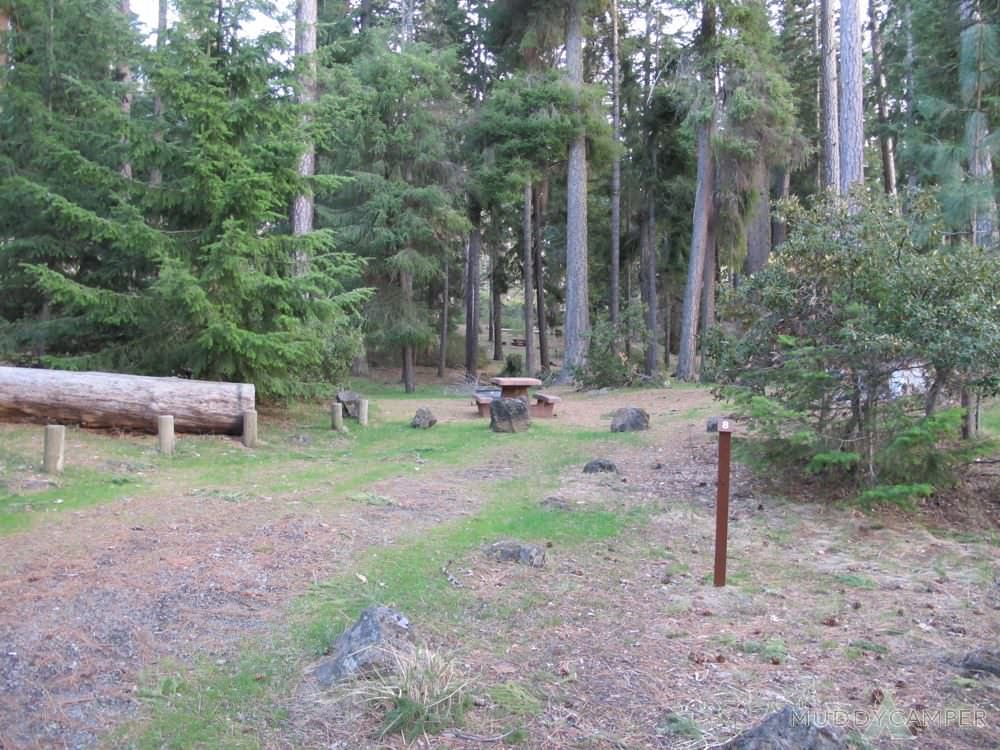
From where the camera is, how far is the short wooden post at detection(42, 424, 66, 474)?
8281 millimetres

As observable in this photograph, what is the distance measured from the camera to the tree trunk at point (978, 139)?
1209 centimetres

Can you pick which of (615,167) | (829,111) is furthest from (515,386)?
(615,167)

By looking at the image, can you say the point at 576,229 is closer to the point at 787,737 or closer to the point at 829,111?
the point at 829,111

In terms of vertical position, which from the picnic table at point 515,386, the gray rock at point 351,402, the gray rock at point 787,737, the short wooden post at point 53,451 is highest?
the picnic table at point 515,386

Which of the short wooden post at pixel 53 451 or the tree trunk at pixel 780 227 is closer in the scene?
the short wooden post at pixel 53 451

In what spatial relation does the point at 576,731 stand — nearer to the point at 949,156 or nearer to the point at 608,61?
the point at 949,156

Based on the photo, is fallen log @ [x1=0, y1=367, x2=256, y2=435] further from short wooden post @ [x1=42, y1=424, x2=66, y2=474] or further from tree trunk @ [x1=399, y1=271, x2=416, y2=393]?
tree trunk @ [x1=399, y1=271, x2=416, y2=393]

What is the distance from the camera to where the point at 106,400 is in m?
10.4

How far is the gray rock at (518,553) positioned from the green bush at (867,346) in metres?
2.88

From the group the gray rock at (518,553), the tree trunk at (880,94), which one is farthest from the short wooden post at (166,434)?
the tree trunk at (880,94)

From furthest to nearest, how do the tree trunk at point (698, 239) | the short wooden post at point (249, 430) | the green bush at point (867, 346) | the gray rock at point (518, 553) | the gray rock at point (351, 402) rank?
the tree trunk at point (698, 239)
the gray rock at point (351, 402)
the short wooden post at point (249, 430)
the green bush at point (867, 346)
the gray rock at point (518, 553)

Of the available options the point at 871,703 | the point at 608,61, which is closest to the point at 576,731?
the point at 871,703

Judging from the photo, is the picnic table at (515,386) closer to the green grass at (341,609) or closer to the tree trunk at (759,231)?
the green grass at (341,609)

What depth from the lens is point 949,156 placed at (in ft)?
45.3
